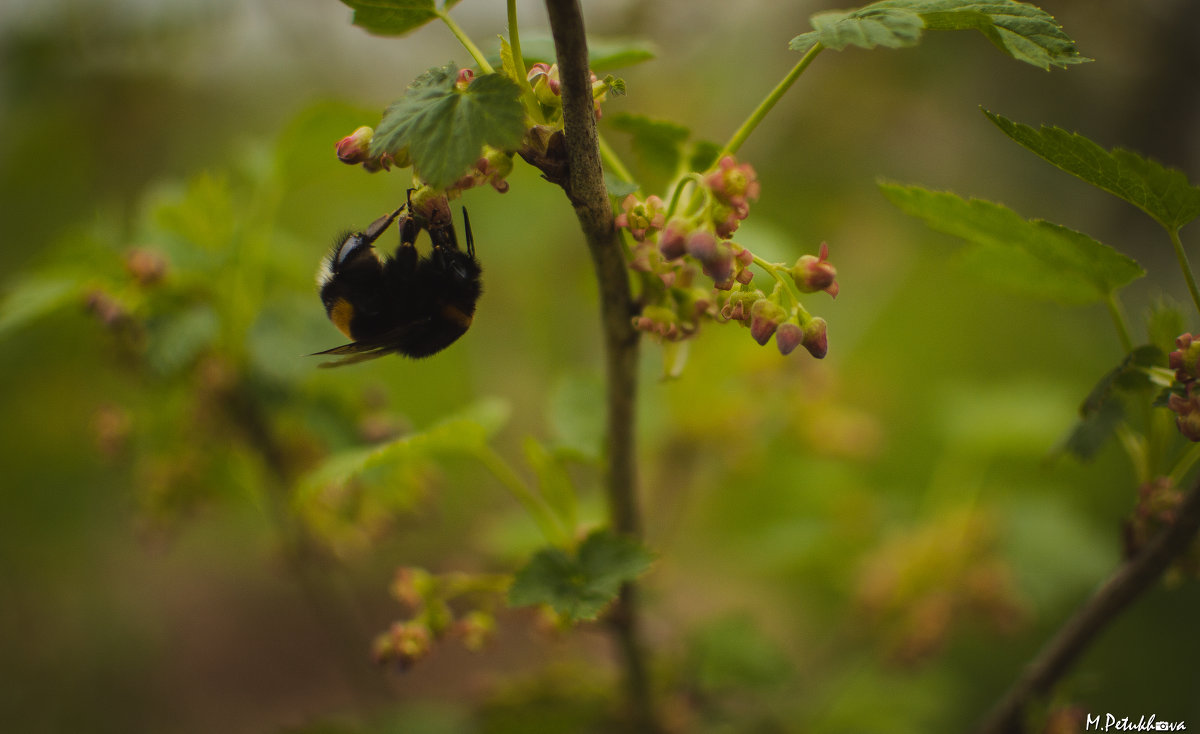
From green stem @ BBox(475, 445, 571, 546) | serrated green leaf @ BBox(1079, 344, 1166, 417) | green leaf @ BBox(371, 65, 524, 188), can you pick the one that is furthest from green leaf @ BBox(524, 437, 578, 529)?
serrated green leaf @ BBox(1079, 344, 1166, 417)

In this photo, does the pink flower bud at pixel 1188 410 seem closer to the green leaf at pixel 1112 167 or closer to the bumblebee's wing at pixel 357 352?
the green leaf at pixel 1112 167

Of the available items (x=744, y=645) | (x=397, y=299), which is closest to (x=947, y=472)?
(x=744, y=645)

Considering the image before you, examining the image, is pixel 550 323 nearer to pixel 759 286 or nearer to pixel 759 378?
pixel 759 378

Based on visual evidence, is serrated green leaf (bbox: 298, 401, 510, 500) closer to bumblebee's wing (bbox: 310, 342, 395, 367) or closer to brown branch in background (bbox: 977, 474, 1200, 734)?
bumblebee's wing (bbox: 310, 342, 395, 367)

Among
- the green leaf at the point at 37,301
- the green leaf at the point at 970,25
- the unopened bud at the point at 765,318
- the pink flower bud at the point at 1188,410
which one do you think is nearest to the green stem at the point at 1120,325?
the pink flower bud at the point at 1188,410

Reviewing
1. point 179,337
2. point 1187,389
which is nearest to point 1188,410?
point 1187,389
